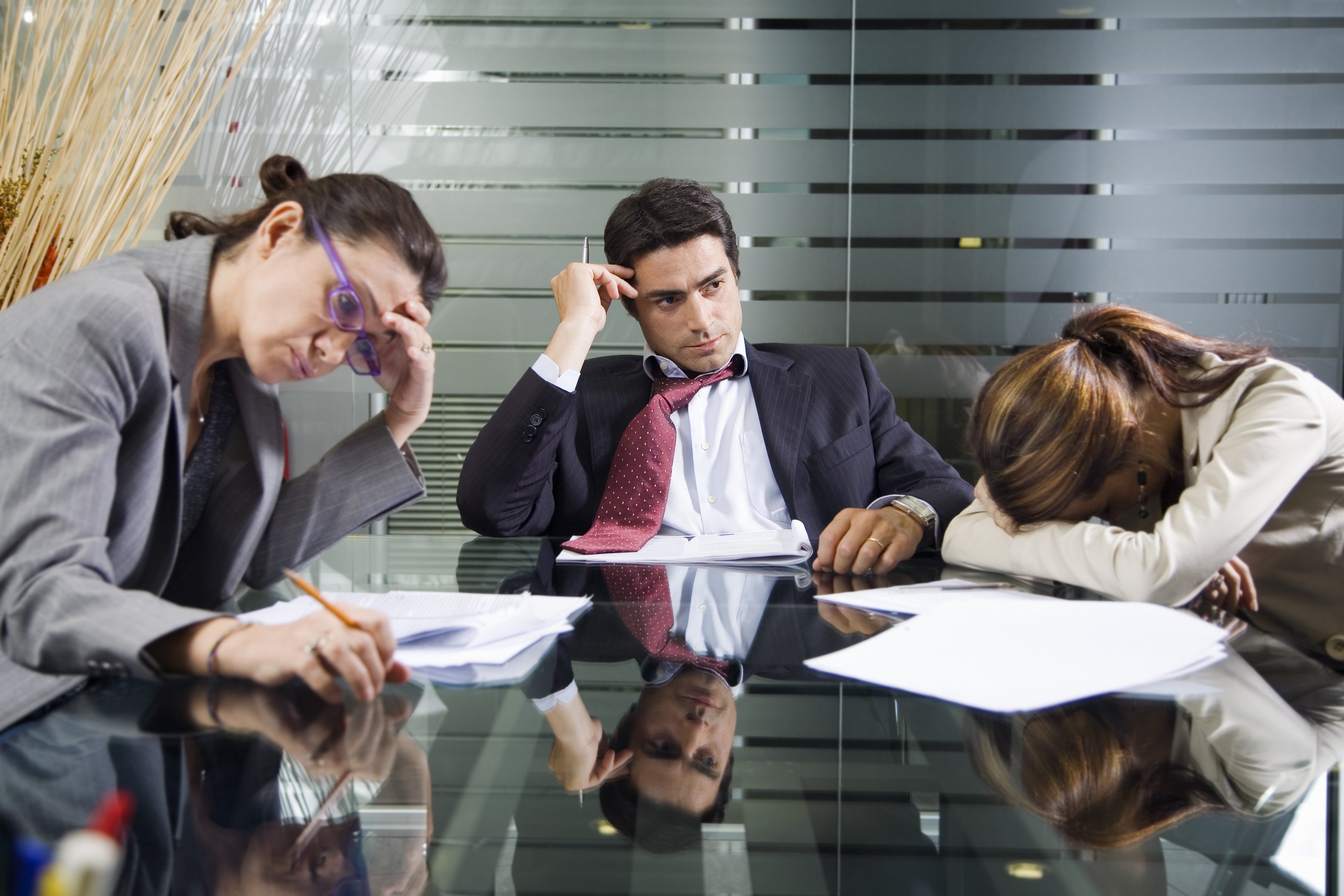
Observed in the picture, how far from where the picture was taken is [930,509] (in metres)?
1.67

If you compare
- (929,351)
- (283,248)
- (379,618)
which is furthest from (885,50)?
(379,618)

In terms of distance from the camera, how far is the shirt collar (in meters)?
2.28

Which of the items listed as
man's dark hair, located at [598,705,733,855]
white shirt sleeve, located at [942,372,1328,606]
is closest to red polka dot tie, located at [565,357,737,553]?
white shirt sleeve, located at [942,372,1328,606]

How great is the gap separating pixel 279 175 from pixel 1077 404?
1025 millimetres

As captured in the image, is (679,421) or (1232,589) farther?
(679,421)

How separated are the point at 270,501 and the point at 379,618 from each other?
0.54 meters

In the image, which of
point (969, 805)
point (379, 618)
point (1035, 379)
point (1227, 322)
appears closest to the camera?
point (969, 805)

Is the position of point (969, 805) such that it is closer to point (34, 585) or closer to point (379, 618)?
point (379, 618)

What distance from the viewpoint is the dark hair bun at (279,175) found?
1.20 meters

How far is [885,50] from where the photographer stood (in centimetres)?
321

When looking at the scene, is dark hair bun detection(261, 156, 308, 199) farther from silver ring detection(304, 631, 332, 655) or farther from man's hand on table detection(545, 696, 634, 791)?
man's hand on table detection(545, 696, 634, 791)

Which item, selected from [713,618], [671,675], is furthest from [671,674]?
[713,618]

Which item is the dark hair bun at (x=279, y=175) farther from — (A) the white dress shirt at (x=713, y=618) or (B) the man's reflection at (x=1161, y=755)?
(B) the man's reflection at (x=1161, y=755)

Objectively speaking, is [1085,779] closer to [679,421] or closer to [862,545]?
[862,545]
